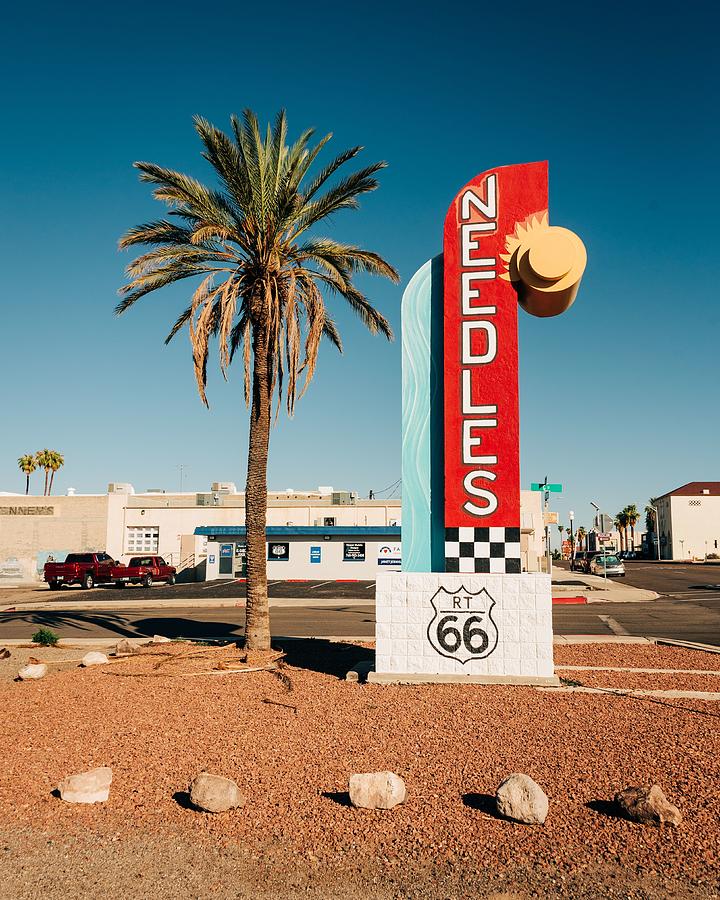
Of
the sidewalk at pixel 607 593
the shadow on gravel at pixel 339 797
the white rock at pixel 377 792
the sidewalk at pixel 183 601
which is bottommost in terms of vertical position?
the sidewalk at pixel 183 601

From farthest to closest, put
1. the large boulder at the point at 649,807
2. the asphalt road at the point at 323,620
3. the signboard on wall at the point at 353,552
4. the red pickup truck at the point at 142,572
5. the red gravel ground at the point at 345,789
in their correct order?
the signboard on wall at the point at 353,552 < the red pickup truck at the point at 142,572 < the asphalt road at the point at 323,620 < the large boulder at the point at 649,807 < the red gravel ground at the point at 345,789

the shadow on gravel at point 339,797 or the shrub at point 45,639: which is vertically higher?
the shadow on gravel at point 339,797

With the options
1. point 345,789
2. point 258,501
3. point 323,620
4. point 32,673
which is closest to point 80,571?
point 323,620

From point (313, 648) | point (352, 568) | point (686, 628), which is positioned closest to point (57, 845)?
point (313, 648)

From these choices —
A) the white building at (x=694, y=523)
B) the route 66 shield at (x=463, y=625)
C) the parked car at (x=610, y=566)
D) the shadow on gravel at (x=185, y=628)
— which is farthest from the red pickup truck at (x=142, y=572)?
the white building at (x=694, y=523)

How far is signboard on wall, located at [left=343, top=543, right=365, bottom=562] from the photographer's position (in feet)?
140

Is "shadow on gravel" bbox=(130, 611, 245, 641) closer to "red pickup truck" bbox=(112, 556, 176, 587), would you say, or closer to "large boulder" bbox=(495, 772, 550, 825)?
"large boulder" bbox=(495, 772, 550, 825)

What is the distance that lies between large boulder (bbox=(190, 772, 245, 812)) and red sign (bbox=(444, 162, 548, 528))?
653 centimetres

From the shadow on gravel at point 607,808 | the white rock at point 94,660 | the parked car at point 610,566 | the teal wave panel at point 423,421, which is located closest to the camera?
the shadow on gravel at point 607,808

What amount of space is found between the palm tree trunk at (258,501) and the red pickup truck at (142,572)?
2861cm

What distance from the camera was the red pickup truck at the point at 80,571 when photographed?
40.5 metres

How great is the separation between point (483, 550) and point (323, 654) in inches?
203

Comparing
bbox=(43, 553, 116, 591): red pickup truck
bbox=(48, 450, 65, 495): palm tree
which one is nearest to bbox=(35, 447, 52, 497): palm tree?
bbox=(48, 450, 65, 495): palm tree

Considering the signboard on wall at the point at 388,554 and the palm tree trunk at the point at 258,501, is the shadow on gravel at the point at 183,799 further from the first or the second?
the signboard on wall at the point at 388,554
